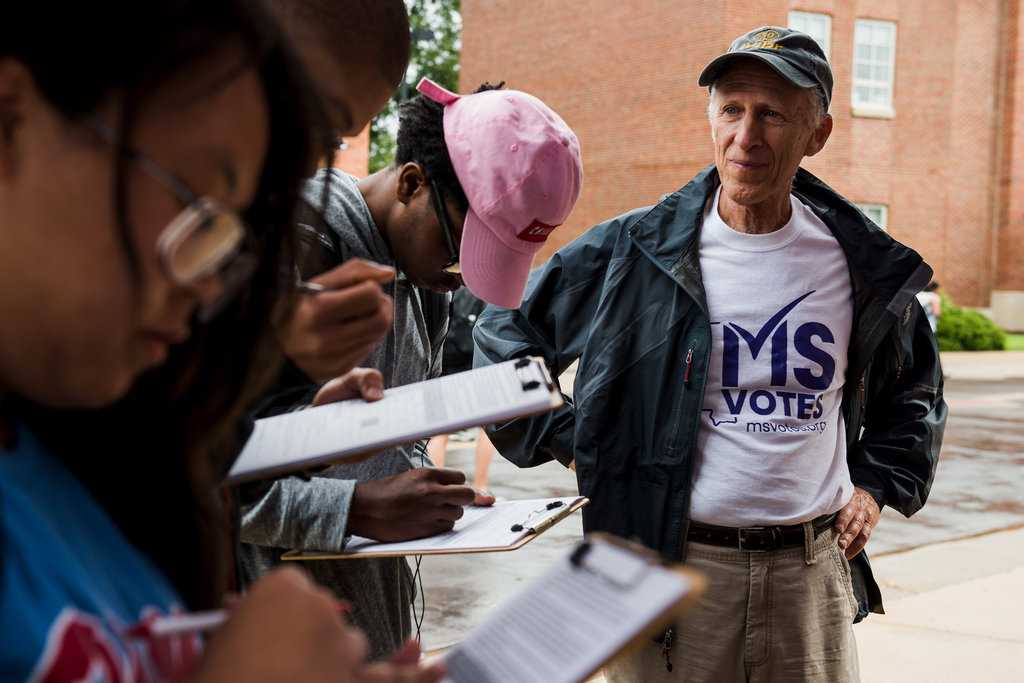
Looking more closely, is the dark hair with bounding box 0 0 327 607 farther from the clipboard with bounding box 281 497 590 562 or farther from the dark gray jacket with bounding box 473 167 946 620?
the dark gray jacket with bounding box 473 167 946 620

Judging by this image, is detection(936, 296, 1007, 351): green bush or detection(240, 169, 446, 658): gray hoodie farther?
detection(936, 296, 1007, 351): green bush

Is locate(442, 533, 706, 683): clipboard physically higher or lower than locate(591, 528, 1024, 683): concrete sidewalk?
higher

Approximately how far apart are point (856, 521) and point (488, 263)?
4.60 ft

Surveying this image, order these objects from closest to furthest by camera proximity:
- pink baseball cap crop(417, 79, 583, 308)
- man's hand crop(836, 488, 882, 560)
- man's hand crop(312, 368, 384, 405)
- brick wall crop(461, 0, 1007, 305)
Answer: man's hand crop(312, 368, 384, 405)
pink baseball cap crop(417, 79, 583, 308)
man's hand crop(836, 488, 882, 560)
brick wall crop(461, 0, 1007, 305)

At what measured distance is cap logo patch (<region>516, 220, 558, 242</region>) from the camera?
2.31m

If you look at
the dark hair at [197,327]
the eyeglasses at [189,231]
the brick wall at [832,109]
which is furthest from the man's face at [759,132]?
the brick wall at [832,109]

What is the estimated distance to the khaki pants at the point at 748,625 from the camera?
110 inches

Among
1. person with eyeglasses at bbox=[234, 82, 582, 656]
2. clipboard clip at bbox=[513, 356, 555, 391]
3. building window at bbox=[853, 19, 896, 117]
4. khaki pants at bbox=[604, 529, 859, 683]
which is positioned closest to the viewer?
clipboard clip at bbox=[513, 356, 555, 391]

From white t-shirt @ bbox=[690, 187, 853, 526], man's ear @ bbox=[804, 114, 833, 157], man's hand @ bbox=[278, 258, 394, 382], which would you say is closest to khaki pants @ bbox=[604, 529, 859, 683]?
white t-shirt @ bbox=[690, 187, 853, 526]

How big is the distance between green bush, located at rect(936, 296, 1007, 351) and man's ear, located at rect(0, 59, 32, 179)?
2432cm

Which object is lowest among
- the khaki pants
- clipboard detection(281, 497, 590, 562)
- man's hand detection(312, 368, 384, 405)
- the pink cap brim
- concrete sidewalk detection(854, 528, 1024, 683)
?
concrete sidewalk detection(854, 528, 1024, 683)

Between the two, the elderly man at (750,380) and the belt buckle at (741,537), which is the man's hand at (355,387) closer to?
the elderly man at (750,380)

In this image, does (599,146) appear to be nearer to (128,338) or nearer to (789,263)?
(789,263)

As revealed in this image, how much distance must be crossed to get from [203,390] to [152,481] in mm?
108
